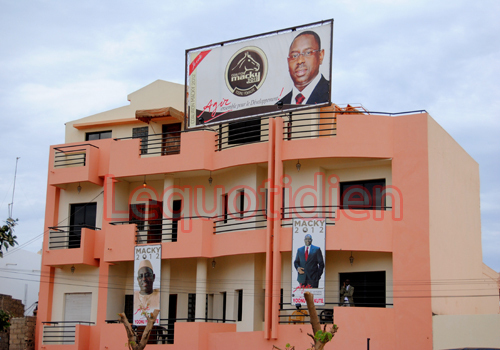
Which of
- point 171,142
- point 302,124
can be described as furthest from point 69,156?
point 302,124

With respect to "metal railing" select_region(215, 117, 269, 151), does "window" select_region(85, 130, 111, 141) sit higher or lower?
higher

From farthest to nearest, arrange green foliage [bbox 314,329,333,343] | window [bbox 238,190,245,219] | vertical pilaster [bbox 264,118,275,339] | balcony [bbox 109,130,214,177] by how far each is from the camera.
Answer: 1. balcony [bbox 109,130,214,177]
2. window [bbox 238,190,245,219]
3. vertical pilaster [bbox 264,118,275,339]
4. green foliage [bbox 314,329,333,343]

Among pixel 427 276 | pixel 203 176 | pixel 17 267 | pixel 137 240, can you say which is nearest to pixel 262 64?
pixel 203 176

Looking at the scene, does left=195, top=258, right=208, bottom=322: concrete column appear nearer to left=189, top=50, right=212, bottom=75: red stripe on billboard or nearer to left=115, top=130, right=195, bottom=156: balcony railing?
left=115, top=130, right=195, bottom=156: balcony railing

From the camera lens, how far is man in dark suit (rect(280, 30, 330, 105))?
27859 millimetres

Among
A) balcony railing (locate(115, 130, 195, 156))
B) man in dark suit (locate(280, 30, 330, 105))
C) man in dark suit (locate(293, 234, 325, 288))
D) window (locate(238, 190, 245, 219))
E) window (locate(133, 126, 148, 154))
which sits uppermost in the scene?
man in dark suit (locate(280, 30, 330, 105))

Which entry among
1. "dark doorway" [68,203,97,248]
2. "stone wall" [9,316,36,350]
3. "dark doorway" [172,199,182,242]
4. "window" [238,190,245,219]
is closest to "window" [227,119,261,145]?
"window" [238,190,245,219]

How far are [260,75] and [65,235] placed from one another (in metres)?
11.4

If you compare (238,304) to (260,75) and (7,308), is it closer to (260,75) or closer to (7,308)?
(260,75)

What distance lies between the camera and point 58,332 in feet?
102

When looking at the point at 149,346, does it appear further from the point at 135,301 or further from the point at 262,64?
the point at 262,64

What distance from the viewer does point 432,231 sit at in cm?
2572

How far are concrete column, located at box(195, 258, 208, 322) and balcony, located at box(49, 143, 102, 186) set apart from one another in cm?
646

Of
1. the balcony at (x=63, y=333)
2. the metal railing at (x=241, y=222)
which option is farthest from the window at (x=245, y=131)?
the balcony at (x=63, y=333)
